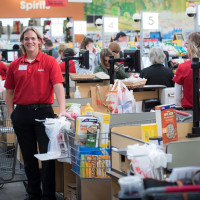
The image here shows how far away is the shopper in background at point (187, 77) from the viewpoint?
176 inches

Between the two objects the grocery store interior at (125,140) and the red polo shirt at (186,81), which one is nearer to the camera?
the grocery store interior at (125,140)

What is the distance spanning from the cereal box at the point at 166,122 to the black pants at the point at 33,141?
3.84 feet

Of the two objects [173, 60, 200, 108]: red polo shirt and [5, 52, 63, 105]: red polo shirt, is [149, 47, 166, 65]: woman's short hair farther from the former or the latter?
[5, 52, 63, 105]: red polo shirt

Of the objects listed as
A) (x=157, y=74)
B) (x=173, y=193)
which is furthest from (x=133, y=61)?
(x=173, y=193)

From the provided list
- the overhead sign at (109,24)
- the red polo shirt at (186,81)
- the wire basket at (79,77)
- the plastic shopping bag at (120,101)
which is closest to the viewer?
A: the red polo shirt at (186,81)

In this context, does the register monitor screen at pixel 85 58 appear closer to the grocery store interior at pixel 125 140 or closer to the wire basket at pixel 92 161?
the grocery store interior at pixel 125 140

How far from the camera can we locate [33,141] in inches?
180

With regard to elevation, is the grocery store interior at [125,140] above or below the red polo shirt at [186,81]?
below

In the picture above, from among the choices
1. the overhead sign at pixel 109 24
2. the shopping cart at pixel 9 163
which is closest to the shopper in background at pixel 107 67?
the shopping cart at pixel 9 163

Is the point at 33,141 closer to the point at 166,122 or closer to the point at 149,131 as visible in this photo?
the point at 149,131

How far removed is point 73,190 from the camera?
4418 mm

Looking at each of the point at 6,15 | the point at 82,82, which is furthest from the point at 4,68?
the point at 6,15

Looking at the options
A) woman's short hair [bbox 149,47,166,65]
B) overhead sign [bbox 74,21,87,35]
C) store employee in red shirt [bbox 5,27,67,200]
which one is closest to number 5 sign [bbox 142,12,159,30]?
overhead sign [bbox 74,21,87,35]

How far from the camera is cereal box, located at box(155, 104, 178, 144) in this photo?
145 inches
